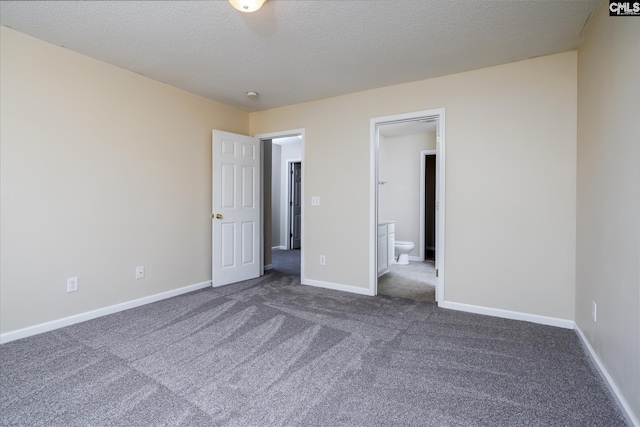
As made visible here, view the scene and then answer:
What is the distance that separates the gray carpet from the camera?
1.54 meters

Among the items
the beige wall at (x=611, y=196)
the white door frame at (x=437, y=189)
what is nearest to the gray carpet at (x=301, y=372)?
the beige wall at (x=611, y=196)

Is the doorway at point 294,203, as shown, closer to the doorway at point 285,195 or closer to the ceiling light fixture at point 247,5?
the doorway at point 285,195

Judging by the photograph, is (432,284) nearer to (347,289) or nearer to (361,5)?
(347,289)

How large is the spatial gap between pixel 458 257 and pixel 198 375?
2.51 meters

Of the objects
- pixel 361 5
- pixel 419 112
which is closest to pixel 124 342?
pixel 361 5

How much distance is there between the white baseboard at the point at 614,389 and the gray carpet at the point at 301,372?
0.14 ft

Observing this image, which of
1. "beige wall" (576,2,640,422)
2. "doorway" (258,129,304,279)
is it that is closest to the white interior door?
"doorway" (258,129,304,279)

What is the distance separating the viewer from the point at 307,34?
2.39 meters

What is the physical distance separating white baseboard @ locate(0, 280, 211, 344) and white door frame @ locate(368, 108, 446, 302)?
7.21ft

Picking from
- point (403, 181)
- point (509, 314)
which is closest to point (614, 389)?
point (509, 314)

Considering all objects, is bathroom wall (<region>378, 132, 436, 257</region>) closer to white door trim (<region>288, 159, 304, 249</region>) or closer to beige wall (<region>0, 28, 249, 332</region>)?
white door trim (<region>288, 159, 304, 249</region>)

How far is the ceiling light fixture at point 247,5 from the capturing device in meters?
1.94

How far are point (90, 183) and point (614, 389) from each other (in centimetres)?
403

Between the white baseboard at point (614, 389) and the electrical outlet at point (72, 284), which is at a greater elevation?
the electrical outlet at point (72, 284)
